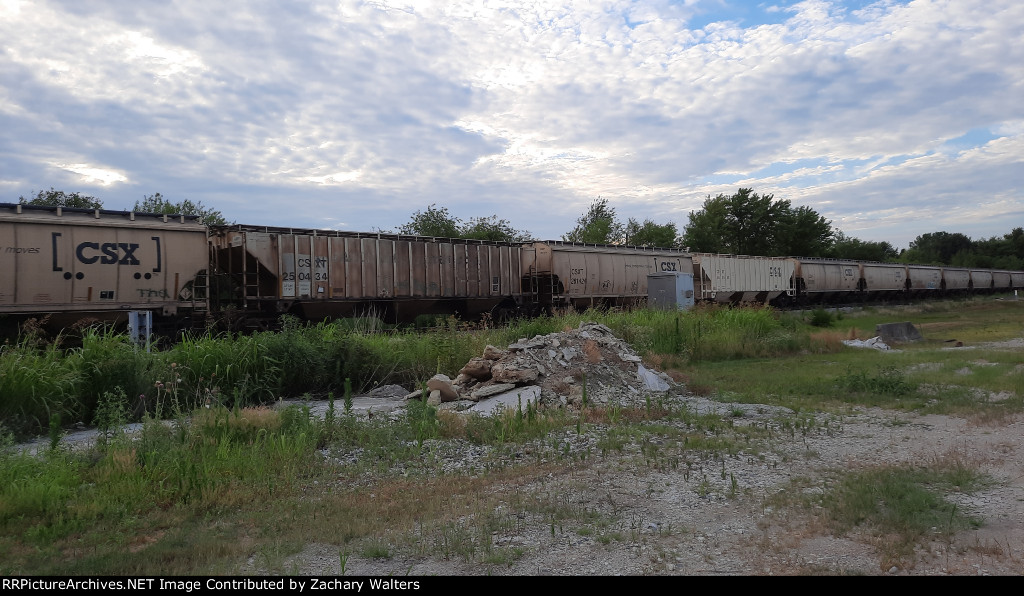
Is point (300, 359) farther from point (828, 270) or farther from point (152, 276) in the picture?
point (828, 270)

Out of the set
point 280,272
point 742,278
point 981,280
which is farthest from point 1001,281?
point 280,272

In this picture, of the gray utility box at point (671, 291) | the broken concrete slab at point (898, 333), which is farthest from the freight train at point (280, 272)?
the broken concrete slab at point (898, 333)

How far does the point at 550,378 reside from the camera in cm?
1116

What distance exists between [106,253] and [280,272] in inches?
181

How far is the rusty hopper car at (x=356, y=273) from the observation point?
19.4m

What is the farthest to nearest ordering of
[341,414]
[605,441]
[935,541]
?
[341,414] → [605,441] → [935,541]

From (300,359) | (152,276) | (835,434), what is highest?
(152,276)

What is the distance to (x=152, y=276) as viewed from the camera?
57.2 ft

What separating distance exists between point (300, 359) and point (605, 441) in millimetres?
5963

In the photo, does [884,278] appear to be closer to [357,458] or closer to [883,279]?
[883,279]

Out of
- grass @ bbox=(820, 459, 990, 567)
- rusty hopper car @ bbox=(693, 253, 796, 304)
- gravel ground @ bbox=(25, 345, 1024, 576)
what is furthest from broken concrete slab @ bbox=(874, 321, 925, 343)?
grass @ bbox=(820, 459, 990, 567)

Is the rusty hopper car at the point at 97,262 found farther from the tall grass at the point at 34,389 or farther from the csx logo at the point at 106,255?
the tall grass at the point at 34,389
